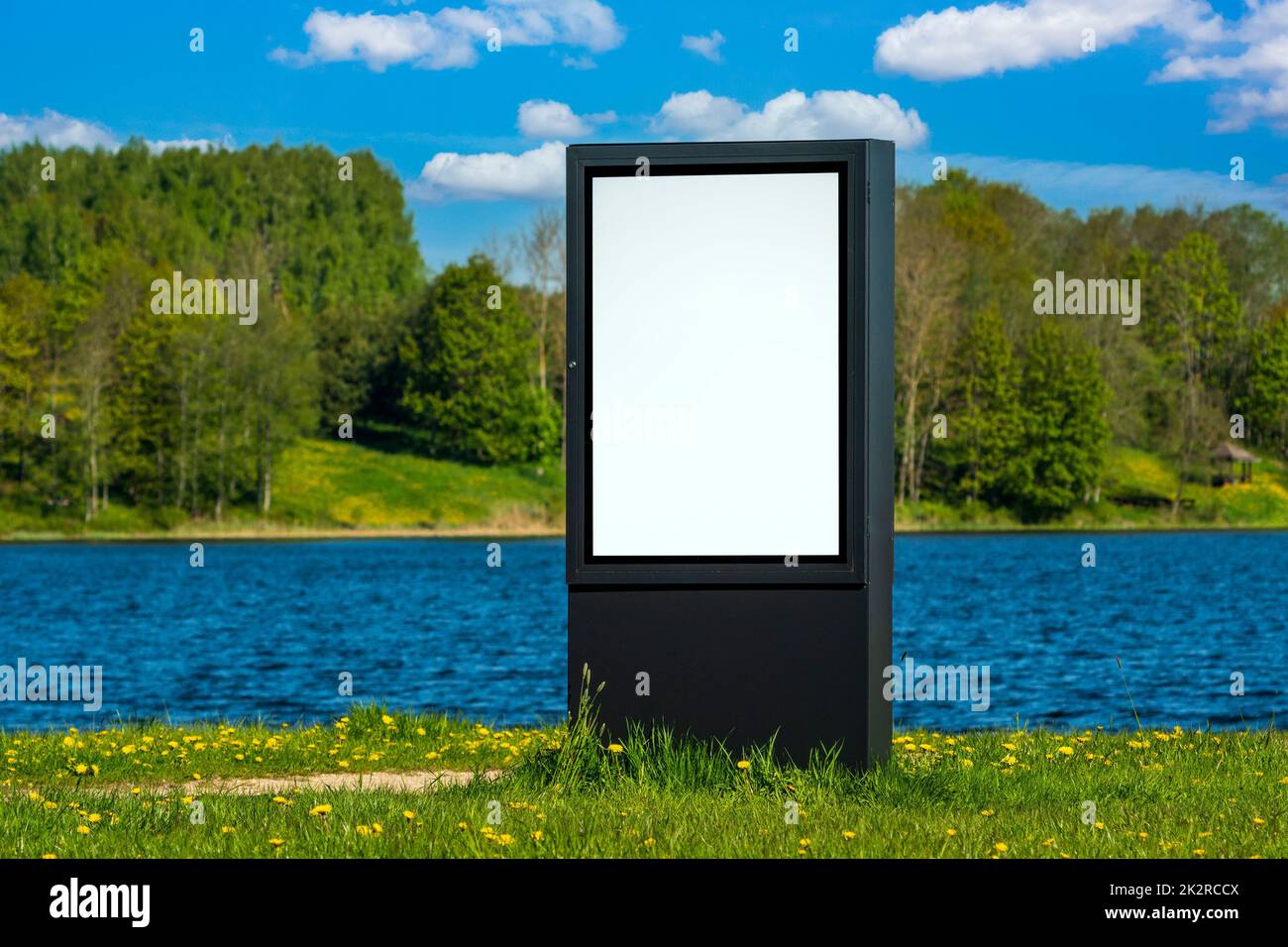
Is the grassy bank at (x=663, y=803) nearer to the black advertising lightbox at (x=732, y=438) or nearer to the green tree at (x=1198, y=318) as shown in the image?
the black advertising lightbox at (x=732, y=438)

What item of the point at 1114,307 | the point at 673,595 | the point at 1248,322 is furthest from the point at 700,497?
the point at 1248,322

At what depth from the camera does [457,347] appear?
277 feet

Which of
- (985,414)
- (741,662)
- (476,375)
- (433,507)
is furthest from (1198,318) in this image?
(741,662)

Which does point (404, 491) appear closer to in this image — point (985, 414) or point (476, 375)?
point (476, 375)

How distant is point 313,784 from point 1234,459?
8542 centimetres

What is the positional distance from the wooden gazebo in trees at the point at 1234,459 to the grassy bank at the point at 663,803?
3186 inches

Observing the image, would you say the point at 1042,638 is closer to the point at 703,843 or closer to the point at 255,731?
the point at 255,731

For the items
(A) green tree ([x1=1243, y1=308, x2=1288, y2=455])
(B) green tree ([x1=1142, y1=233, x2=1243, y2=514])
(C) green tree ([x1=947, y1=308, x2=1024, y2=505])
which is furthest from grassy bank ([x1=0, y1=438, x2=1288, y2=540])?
(B) green tree ([x1=1142, y1=233, x2=1243, y2=514])

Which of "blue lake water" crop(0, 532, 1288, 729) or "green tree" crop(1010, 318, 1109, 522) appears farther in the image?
"green tree" crop(1010, 318, 1109, 522)

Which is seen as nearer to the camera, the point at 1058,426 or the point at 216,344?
the point at 216,344

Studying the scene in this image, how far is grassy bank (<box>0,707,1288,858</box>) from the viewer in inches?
299

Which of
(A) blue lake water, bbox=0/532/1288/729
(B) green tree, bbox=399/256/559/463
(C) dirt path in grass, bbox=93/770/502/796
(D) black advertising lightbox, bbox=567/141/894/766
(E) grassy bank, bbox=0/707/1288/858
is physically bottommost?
(A) blue lake water, bbox=0/532/1288/729

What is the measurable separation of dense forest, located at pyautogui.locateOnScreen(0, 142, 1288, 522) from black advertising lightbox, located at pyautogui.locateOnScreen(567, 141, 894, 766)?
6046 centimetres

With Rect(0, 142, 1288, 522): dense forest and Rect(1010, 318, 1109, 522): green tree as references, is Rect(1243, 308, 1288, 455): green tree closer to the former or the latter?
Rect(0, 142, 1288, 522): dense forest
